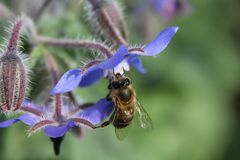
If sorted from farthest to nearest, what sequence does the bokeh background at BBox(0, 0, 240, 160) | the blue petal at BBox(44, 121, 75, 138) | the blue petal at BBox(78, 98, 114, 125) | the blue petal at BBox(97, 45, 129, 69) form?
the bokeh background at BBox(0, 0, 240, 160) → the blue petal at BBox(78, 98, 114, 125) → the blue petal at BBox(44, 121, 75, 138) → the blue petal at BBox(97, 45, 129, 69)

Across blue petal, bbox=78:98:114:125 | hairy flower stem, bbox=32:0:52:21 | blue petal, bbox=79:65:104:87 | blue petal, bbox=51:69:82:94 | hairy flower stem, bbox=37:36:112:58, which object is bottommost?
blue petal, bbox=78:98:114:125

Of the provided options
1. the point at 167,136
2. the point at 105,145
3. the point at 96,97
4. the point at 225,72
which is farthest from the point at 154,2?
the point at 225,72

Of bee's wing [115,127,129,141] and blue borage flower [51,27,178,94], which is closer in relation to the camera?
blue borage flower [51,27,178,94]

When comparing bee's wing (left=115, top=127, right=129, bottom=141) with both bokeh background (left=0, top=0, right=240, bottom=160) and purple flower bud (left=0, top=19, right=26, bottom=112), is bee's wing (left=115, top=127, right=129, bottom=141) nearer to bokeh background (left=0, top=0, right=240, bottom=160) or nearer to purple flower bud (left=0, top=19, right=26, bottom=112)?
purple flower bud (left=0, top=19, right=26, bottom=112)

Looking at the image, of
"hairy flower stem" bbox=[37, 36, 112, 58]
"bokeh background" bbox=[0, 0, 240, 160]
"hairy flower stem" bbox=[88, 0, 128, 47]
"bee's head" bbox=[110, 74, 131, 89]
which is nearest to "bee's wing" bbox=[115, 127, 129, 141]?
"bee's head" bbox=[110, 74, 131, 89]

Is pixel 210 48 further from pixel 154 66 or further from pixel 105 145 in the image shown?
pixel 105 145

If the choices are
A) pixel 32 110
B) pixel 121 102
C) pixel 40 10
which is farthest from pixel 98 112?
pixel 40 10

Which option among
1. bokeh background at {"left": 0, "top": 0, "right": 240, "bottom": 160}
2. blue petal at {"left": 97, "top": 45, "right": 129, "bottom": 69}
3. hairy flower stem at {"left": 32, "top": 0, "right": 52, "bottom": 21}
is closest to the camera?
blue petal at {"left": 97, "top": 45, "right": 129, "bottom": 69}
